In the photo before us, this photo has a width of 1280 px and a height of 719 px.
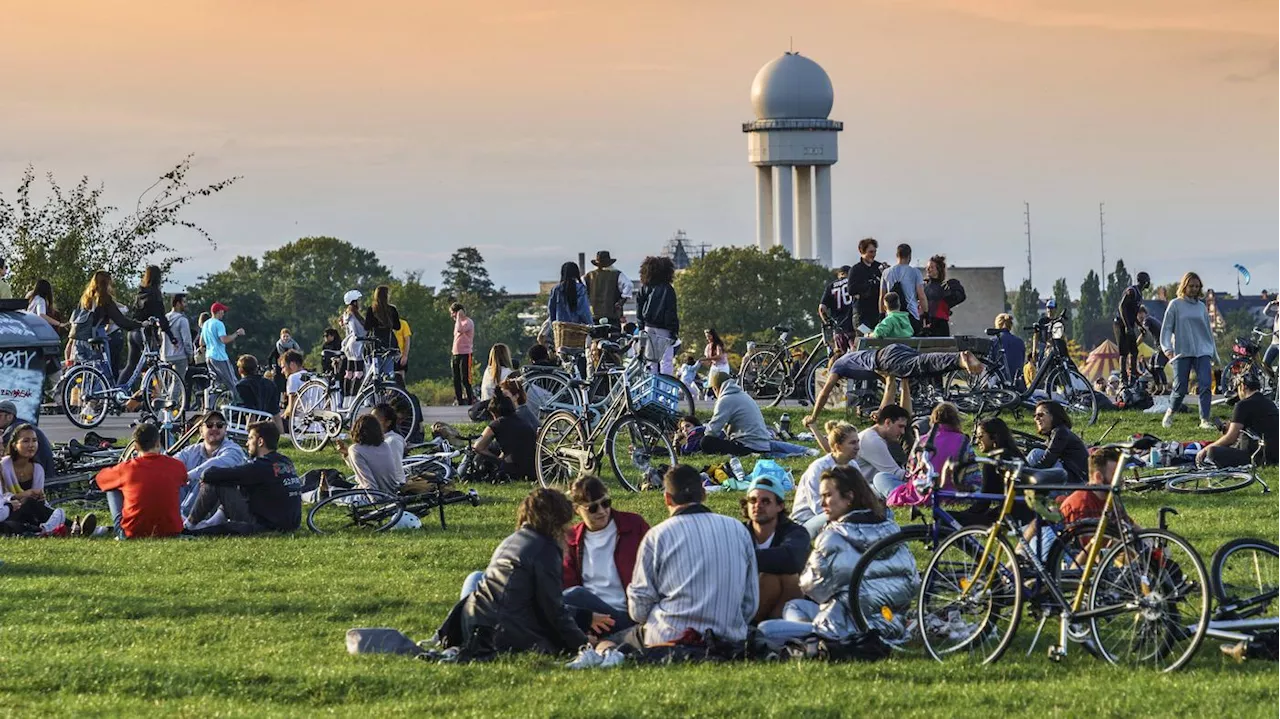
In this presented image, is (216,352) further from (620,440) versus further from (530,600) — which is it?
(530,600)

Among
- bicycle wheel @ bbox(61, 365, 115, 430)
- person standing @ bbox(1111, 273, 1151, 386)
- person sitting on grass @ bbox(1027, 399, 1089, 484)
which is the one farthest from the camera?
person standing @ bbox(1111, 273, 1151, 386)

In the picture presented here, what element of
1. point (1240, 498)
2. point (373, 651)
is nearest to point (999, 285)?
point (1240, 498)

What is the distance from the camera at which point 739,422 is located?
69.1 ft

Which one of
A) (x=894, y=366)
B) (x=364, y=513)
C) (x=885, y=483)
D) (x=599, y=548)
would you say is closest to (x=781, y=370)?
(x=894, y=366)

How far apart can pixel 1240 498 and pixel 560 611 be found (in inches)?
351

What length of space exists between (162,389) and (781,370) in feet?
26.5

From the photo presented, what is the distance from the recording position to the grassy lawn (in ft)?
30.3

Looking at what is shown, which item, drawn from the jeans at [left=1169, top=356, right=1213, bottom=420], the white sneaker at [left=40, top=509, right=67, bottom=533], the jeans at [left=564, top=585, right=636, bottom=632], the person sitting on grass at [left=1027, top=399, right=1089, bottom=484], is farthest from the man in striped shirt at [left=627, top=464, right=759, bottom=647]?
the jeans at [left=1169, top=356, right=1213, bottom=420]

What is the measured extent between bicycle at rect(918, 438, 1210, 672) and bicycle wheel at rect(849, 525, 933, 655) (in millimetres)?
191

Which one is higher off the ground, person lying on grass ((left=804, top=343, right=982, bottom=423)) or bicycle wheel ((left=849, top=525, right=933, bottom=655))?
person lying on grass ((left=804, top=343, right=982, bottom=423))

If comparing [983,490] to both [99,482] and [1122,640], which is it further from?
[99,482]

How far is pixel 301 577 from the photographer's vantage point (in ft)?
45.3

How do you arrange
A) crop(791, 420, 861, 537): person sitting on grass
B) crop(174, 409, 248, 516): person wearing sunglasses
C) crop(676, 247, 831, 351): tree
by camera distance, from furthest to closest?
crop(676, 247, 831, 351): tree
crop(174, 409, 248, 516): person wearing sunglasses
crop(791, 420, 861, 537): person sitting on grass

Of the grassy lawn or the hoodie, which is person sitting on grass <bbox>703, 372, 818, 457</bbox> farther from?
the grassy lawn
